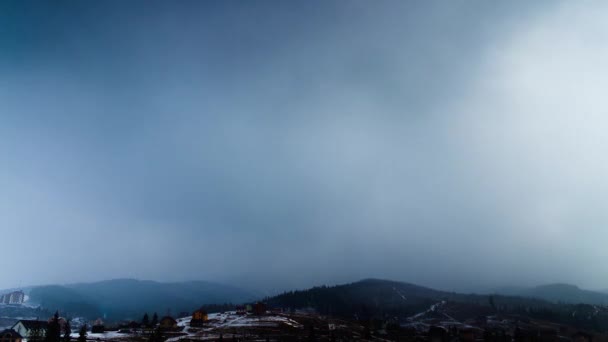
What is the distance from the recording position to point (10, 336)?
110 meters

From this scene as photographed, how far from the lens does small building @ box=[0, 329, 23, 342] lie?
109 m

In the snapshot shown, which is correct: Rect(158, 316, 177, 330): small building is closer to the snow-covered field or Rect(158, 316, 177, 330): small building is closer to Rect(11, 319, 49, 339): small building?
the snow-covered field

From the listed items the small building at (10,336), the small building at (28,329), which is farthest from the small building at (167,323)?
the small building at (10,336)

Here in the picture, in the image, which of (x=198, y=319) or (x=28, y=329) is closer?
(x=28, y=329)

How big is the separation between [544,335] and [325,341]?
98830 mm

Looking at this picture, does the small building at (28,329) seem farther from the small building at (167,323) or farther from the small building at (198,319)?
the small building at (198,319)

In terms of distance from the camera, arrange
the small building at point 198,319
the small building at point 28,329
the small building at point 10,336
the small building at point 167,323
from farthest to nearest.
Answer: the small building at point 198,319, the small building at point 167,323, the small building at point 28,329, the small building at point 10,336

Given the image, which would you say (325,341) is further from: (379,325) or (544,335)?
(544,335)

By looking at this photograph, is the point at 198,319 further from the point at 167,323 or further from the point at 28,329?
the point at 28,329

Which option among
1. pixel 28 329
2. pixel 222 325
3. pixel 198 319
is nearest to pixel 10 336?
pixel 28 329

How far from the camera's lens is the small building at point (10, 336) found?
10889 cm

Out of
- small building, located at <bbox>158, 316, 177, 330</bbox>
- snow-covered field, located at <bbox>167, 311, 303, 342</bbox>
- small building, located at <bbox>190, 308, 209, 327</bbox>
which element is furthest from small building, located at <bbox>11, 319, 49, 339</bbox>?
small building, located at <bbox>190, 308, 209, 327</bbox>

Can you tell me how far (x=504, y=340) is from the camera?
120 metres

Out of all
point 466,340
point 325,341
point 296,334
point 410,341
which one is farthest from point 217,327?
point 466,340
